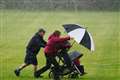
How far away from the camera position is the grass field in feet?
74.2

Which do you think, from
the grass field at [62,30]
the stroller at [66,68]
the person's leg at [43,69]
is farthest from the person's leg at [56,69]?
the grass field at [62,30]

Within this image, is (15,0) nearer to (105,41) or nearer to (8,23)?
(8,23)

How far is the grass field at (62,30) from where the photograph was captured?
2261 cm

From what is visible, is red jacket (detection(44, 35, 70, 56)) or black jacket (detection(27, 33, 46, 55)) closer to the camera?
red jacket (detection(44, 35, 70, 56))

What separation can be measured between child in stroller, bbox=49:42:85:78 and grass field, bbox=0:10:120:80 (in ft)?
1.82

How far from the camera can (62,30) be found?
40562 millimetres

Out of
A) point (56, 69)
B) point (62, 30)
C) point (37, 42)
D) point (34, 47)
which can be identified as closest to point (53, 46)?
point (56, 69)

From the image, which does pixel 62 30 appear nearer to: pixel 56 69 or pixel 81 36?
pixel 81 36

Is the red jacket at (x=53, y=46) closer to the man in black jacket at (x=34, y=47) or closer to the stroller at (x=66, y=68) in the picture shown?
the stroller at (x=66, y=68)

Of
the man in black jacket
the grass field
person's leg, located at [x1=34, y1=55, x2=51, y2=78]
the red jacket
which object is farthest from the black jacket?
the grass field

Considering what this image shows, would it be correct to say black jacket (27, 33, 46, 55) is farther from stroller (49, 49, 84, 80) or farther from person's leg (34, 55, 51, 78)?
stroller (49, 49, 84, 80)

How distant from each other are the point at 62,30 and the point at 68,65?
20.5 m

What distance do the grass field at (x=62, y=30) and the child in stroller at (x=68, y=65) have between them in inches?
21.8

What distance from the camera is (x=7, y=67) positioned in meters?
23.6
